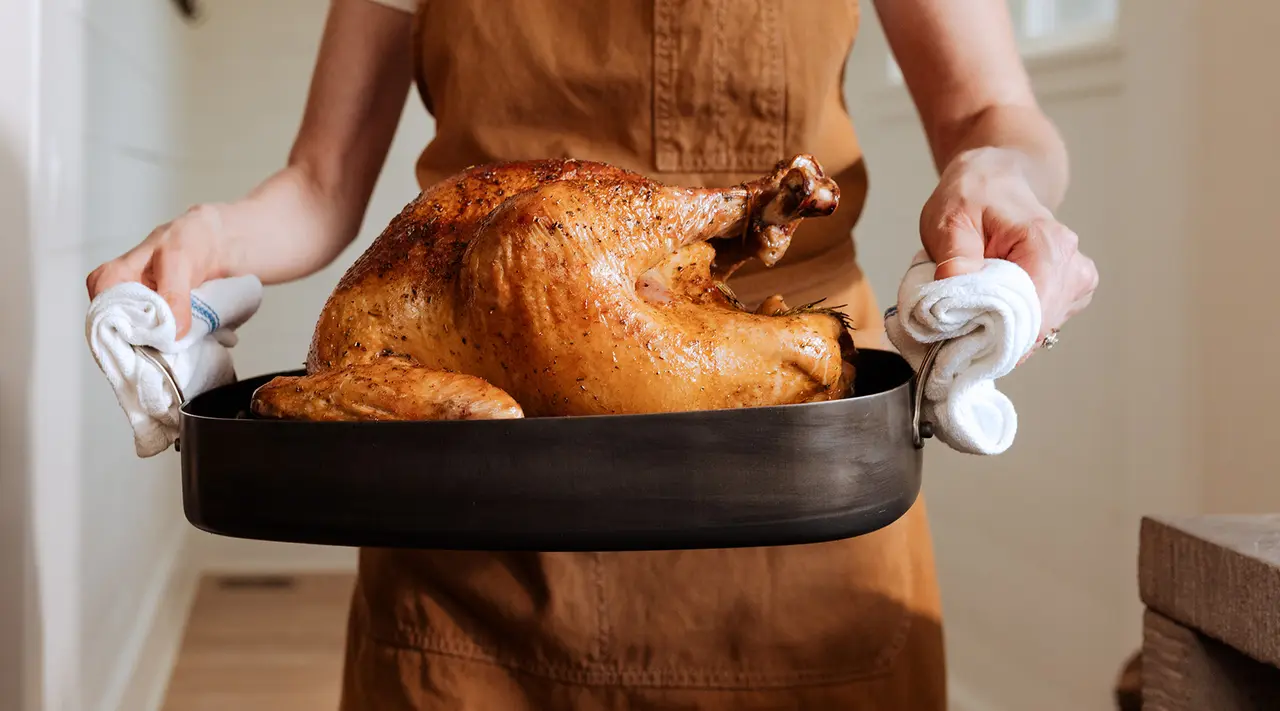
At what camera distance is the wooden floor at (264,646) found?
2.53 m

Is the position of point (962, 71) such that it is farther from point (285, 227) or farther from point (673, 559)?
point (285, 227)

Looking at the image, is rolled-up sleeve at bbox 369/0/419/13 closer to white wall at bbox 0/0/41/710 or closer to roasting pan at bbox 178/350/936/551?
white wall at bbox 0/0/41/710

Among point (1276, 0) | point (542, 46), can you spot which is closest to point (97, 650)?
point (542, 46)

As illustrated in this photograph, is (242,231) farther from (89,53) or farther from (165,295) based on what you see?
(89,53)

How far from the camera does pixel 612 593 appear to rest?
1.00 m

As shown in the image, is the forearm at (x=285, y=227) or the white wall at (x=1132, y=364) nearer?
the forearm at (x=285, y=227)

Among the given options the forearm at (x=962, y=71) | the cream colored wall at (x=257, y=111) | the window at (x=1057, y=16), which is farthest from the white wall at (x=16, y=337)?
the cream colored wall at (x=257, y=111)

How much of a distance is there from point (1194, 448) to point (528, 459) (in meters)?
1.43

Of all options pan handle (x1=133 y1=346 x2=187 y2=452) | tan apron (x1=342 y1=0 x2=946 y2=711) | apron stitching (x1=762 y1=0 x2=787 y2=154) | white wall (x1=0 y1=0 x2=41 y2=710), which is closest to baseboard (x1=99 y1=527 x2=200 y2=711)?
white wall (x1=0 y1=0 x2=41 y2=710)

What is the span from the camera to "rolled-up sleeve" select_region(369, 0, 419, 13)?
1077 mm

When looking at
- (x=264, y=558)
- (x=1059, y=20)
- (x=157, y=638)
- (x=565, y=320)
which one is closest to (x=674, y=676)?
(x=565, y=320)

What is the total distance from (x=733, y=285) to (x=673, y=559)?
24cm

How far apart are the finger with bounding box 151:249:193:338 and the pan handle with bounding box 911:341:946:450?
0.46 metres

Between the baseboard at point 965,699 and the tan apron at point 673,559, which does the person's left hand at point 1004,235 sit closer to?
the tan apron at point 673,559
